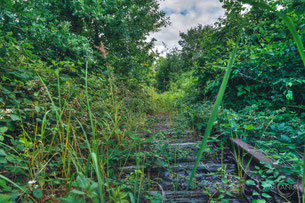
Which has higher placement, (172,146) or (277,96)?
(277,96)

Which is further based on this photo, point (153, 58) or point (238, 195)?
point (153, 58)

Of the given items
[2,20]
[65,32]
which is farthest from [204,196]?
[2,20]

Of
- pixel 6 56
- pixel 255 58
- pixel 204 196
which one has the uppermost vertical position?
pixel 255 58

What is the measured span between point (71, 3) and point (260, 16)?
194 inches

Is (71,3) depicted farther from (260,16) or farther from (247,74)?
(260,16)

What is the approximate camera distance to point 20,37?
Answer: 2523mm

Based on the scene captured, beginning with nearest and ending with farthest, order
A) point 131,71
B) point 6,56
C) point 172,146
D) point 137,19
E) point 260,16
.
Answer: point 6,56
point 172,146
point 260,16
point 131,71
point 137,19

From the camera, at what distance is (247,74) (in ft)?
8.88

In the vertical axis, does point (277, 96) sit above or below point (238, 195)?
above

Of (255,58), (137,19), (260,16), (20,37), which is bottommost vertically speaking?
(255,58)

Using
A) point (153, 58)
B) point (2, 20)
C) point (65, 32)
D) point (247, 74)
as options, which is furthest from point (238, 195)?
point (153, 58)

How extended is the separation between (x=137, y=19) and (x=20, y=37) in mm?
4150

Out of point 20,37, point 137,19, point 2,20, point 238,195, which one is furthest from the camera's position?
point 137,19

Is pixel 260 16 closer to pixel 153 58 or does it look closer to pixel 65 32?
pixel 153 58
